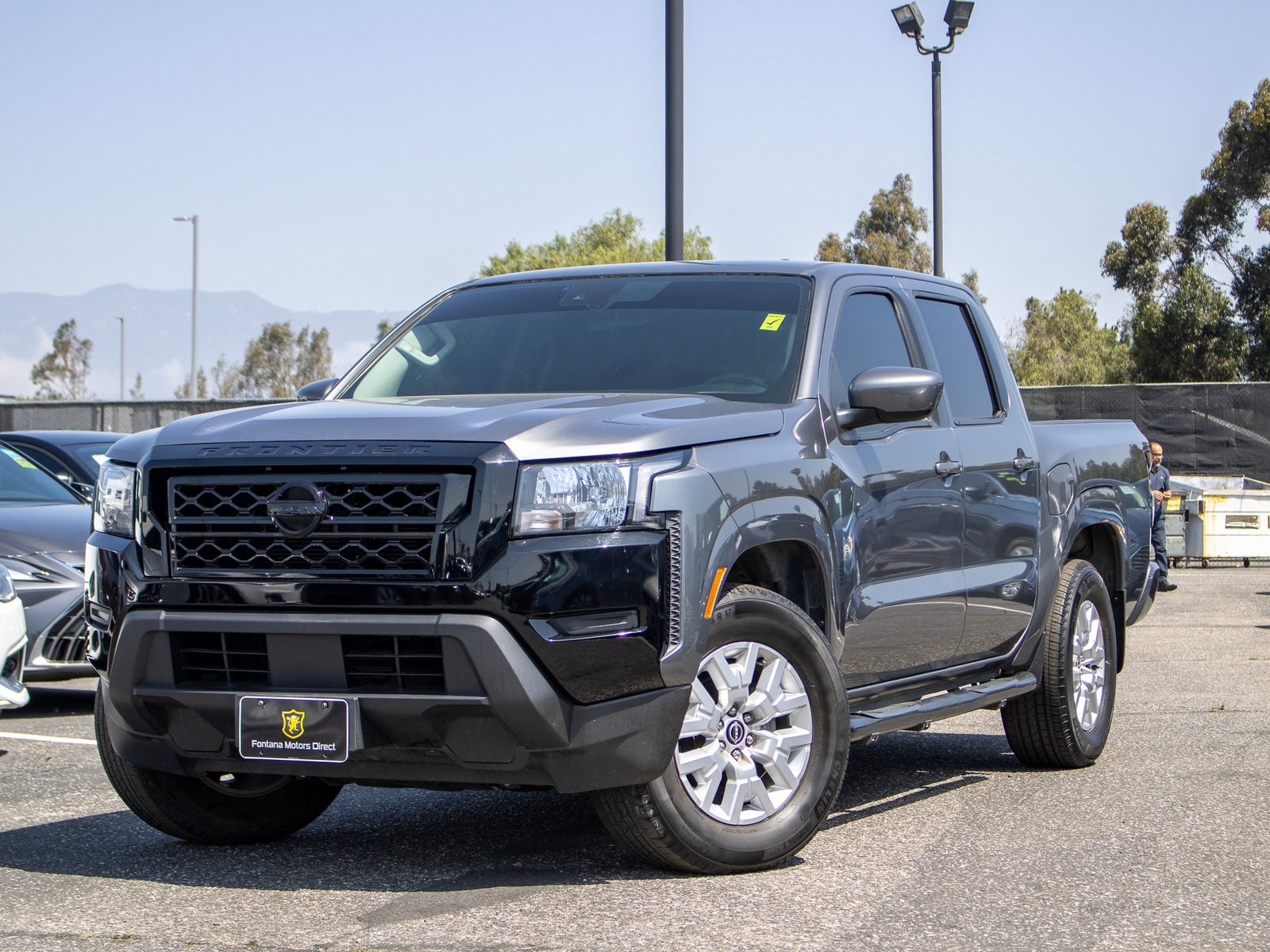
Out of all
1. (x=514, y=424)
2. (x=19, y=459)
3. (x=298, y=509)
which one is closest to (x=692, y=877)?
(x=514, y=424)

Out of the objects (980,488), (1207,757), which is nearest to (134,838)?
(980,488)

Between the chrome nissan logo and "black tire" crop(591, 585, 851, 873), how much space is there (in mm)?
1120

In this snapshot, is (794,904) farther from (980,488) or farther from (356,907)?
(980,488)

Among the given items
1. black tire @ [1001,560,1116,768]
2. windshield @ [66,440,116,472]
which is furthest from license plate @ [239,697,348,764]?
windshield @ [66,440,116,472]

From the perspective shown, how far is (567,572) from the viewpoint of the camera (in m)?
4.63

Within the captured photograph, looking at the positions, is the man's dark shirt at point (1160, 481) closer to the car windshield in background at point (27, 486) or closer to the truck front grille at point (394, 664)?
the car windshield in background at point (27, 486)

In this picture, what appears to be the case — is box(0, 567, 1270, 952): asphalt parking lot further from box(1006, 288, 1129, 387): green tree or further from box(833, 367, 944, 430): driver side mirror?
box(1006, 288, 1129, 387): green tree

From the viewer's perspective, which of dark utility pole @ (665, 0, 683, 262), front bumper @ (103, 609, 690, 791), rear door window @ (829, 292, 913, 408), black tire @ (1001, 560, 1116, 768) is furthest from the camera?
dark utility pole @ (665, 0, 683, 262)

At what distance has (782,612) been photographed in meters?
5.20

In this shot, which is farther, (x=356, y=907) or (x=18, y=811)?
(x=18, y=811)

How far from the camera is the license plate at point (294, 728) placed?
4.75 m

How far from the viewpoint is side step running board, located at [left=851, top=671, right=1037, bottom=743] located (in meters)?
5.74

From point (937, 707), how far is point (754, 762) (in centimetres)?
128

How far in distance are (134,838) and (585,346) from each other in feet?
7.68
